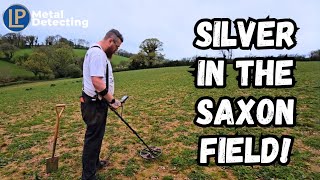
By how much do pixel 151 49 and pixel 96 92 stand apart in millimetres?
85566

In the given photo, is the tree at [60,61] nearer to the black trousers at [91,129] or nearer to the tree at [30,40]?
the tree at [30,40]

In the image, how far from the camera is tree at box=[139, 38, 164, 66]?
280 ft

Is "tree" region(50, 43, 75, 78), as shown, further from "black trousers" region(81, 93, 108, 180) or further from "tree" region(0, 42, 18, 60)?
"black trousers" region(81, 93, 108, 180)

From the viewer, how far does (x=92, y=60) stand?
4645mm

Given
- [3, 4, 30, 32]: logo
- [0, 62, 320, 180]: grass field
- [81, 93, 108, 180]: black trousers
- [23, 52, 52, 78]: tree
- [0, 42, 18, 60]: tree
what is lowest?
[0, 62, 320, 180]: grass field

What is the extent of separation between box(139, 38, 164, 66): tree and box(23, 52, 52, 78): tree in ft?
97.1

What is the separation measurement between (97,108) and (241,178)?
137 inches

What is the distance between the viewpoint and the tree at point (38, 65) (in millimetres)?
67188

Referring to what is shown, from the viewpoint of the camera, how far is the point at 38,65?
67.4 m

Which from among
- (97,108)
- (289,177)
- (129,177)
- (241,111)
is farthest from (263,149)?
(97,108)

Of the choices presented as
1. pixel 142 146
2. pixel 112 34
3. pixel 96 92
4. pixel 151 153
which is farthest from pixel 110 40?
pixel 142 146

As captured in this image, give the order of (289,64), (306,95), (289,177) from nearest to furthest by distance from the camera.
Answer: (289,177)
(289,64)
(306,95)

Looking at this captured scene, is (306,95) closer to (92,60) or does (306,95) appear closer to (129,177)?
(129,177)

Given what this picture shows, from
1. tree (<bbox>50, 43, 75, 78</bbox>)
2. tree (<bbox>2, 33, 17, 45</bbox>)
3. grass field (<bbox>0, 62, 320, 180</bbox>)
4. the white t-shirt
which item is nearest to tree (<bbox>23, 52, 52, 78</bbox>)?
tree (<bbox>50, 43, 75, 78</bbox>)
